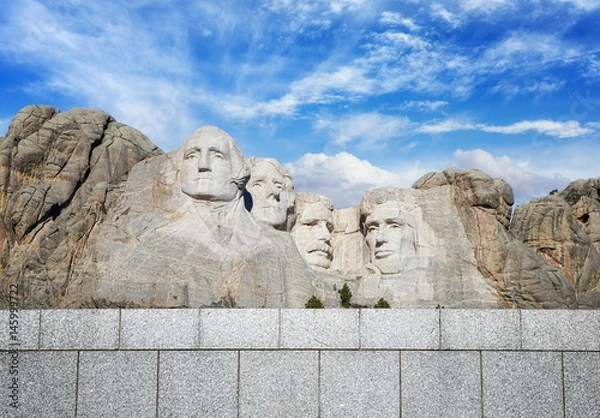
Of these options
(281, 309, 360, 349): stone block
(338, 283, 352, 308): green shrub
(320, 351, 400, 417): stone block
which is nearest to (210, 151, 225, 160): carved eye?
(338, 283, 352, 308): green shrub

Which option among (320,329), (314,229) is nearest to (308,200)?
(314,229)

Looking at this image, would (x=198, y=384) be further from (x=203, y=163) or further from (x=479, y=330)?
(x=203, y=163)

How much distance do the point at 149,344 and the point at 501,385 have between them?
3385 mm

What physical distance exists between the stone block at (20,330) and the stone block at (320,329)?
239 cm

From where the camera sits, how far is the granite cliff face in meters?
13.1

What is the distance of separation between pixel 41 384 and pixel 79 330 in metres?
0.61

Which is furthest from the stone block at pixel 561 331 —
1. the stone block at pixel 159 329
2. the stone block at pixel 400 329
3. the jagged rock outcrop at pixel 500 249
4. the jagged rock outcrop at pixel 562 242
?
the jagged rock outcrop at pixel 562 242

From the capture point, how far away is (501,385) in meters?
6.97

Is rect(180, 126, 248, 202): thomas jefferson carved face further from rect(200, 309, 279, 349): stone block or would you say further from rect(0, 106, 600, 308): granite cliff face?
rect(200, 309, 279, 349): stone block

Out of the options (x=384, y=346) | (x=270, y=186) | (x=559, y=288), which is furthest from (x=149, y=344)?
(x=559, y=288)

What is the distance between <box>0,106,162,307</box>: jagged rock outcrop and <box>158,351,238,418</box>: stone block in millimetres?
6865

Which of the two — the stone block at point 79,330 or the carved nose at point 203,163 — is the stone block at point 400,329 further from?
the carved nose at point 203,163

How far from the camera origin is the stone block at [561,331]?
7.05 m

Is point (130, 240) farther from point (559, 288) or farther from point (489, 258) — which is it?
point (559, 288)
